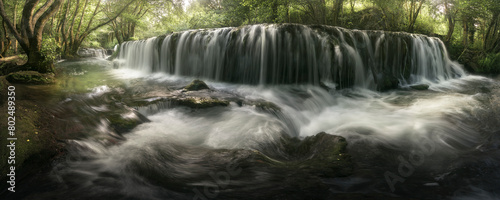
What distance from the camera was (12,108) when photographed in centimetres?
274

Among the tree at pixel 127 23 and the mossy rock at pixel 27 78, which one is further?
the tree at pixel 127 23

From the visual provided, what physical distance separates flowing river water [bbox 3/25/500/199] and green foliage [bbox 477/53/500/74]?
419 cm

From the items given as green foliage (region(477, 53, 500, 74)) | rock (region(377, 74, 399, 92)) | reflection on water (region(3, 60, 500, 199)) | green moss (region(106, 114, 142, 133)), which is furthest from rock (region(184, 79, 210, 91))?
green foliage (region(477, 53, 500, 74))

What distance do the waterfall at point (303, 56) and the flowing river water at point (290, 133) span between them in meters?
0.04

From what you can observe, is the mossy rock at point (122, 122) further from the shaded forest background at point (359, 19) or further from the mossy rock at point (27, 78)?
the shaded forest background at point (359, 19)

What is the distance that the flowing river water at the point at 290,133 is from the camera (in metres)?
2.44

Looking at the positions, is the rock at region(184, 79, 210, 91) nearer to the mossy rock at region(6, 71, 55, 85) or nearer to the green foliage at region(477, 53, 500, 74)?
the mossy rock at region(6, 71, 55, 85)

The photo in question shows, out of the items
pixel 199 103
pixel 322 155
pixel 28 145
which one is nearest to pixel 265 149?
pixel 322 155

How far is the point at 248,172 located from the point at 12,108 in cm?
272

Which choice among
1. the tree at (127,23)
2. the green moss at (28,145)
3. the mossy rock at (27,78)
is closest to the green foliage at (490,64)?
the green moss at (28,145)

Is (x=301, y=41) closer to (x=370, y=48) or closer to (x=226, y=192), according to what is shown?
(x=370, y=48)

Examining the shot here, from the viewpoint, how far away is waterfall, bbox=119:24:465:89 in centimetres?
815

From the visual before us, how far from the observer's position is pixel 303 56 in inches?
320

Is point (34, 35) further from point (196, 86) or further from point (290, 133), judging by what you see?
point (290, 133)
